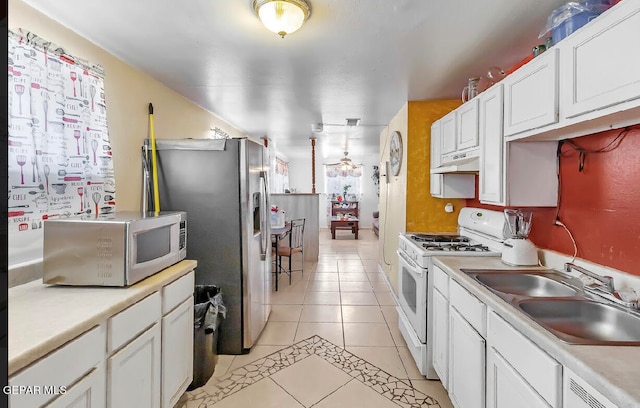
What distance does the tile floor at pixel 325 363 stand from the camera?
2.01m

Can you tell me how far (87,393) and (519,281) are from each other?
212 cm

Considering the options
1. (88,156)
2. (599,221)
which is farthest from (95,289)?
(599,221)

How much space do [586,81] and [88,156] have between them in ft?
8.55

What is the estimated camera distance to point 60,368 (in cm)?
100

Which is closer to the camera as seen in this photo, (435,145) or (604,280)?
(604,280)

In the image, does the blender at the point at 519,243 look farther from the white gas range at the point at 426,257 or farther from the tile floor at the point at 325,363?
the tile floor at the point at 325,363

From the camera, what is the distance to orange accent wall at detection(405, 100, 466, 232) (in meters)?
3.27

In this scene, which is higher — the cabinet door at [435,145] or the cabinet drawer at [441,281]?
the cabinet door at [435,145]

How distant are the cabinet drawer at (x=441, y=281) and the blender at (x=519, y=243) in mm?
399

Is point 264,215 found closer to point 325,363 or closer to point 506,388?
point 325,363

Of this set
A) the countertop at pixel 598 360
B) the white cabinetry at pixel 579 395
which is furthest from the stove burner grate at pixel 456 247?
the white cabinetry at pixel 579 395

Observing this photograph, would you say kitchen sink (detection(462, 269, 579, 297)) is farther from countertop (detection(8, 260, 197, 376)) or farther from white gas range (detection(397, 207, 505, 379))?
countertop (detection(8, 260, 197, 376))

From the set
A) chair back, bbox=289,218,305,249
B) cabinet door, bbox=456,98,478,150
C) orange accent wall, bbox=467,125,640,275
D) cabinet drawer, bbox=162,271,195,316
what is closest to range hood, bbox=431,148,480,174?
cabinet door, bbox=456,98,478,150

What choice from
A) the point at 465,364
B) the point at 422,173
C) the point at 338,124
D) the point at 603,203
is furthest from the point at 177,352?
the point at 338,124
